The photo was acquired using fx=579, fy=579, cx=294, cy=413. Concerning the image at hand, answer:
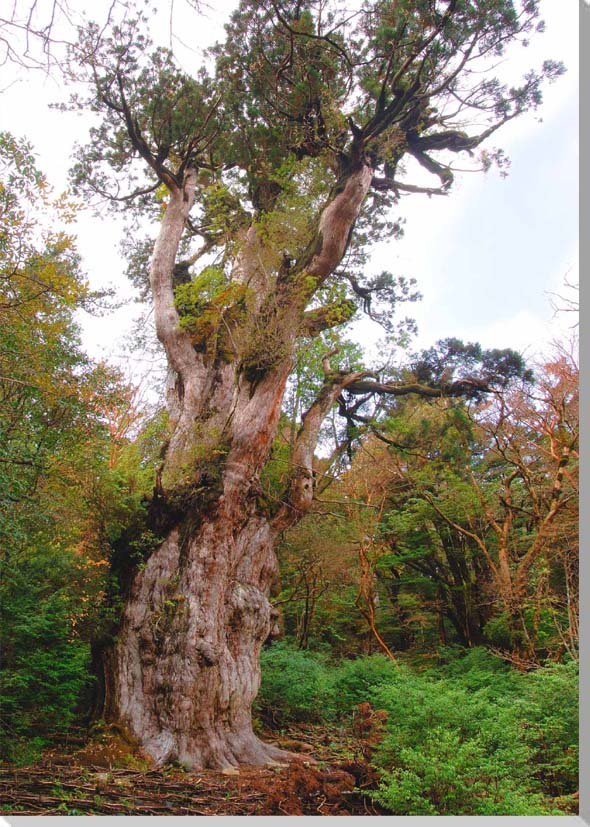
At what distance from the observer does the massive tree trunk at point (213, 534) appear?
403 centimetres

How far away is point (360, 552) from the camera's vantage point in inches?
324

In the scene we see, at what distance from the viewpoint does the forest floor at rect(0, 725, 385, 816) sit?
9.61 ft

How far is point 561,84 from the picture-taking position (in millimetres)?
5742

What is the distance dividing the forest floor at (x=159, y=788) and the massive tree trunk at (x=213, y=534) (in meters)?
0.26

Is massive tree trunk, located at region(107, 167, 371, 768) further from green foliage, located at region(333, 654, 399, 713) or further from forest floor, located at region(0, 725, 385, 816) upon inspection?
green foliage, located at region(333, 654, 399, 713)

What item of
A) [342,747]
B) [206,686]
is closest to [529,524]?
[342,747]

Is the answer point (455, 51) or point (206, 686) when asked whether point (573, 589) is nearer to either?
point (206, 686)

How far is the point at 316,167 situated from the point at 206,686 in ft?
17.7

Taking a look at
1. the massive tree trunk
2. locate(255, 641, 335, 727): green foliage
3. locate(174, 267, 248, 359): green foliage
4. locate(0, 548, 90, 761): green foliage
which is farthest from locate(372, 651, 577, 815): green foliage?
locate(174, 267, 248, 359): green foliage

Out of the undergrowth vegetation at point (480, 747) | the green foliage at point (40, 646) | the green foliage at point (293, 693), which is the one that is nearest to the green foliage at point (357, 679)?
the green foliage at point (293, 693)

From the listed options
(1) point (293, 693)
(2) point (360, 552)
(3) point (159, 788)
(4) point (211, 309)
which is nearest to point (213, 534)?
(3) point (159, 788)

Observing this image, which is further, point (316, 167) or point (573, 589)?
point (316, 167)

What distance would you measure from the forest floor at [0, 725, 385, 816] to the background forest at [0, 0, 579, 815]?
221 mm

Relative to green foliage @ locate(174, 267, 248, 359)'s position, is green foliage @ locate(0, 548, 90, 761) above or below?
below
